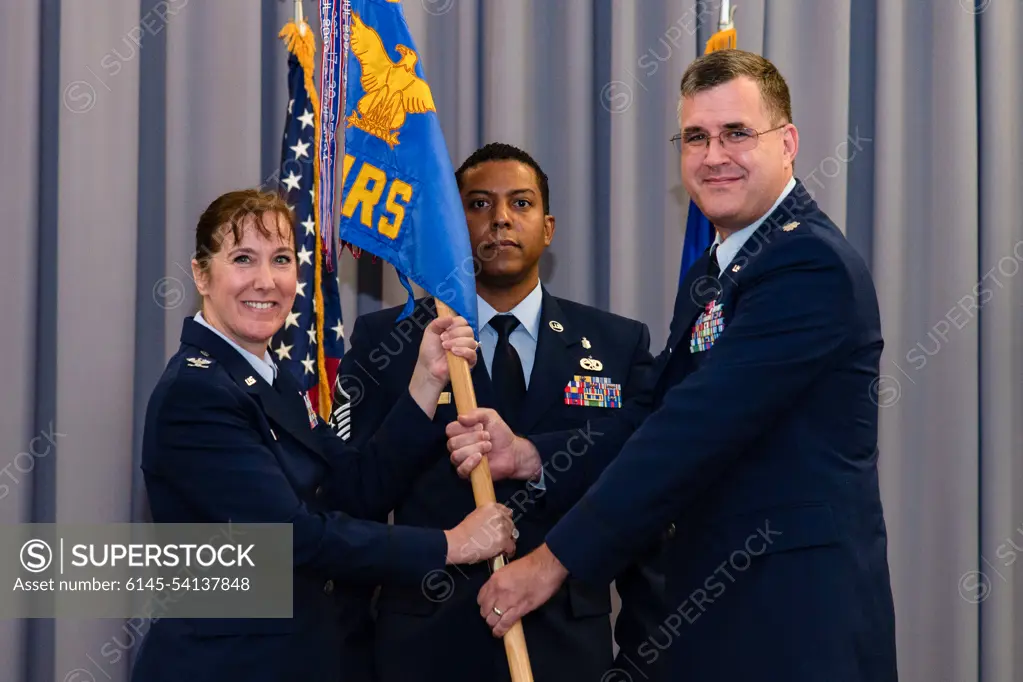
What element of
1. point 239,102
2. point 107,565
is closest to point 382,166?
point 239,102

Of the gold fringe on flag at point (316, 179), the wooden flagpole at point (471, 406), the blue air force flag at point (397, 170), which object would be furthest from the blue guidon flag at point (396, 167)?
the gold fringe on flag at point (316, 179)

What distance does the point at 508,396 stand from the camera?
2.62m

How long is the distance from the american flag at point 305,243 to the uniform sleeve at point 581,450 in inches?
29.3

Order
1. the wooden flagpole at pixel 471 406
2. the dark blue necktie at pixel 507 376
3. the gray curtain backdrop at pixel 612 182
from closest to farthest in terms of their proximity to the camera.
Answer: the wooden flagpole at pixel 471 406 < the dark blue necktie at pixel 507 376 < the gray curtain backdrop at pixel 612 182

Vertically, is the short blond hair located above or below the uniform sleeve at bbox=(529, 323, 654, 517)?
above

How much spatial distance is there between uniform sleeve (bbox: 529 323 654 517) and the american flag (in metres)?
0.74

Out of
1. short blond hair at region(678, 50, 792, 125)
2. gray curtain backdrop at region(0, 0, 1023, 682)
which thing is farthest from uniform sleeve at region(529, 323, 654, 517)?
gray curtain backdrop at region(0, 0, 1023, 682)

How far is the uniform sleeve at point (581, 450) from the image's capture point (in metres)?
2.49

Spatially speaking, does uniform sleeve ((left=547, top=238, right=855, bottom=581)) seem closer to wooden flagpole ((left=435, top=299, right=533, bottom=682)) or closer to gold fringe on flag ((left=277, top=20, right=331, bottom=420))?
wooden flagpole ((left=435, top=299, right=533, bottom=682))

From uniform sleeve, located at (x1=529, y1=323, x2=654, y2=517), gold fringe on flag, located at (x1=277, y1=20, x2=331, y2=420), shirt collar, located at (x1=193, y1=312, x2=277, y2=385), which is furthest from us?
gold fringe on flag, located at (x1=277, y1=20, x2=331, y2=420)

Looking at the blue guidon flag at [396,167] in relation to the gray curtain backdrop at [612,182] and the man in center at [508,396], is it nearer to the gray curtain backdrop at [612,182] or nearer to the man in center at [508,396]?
the man in center at [508,396]

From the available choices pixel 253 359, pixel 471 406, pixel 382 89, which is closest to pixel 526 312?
pixel 471 406

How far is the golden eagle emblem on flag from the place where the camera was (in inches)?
98.7

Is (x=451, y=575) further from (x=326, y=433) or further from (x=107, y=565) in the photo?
(x=107, y=565)
